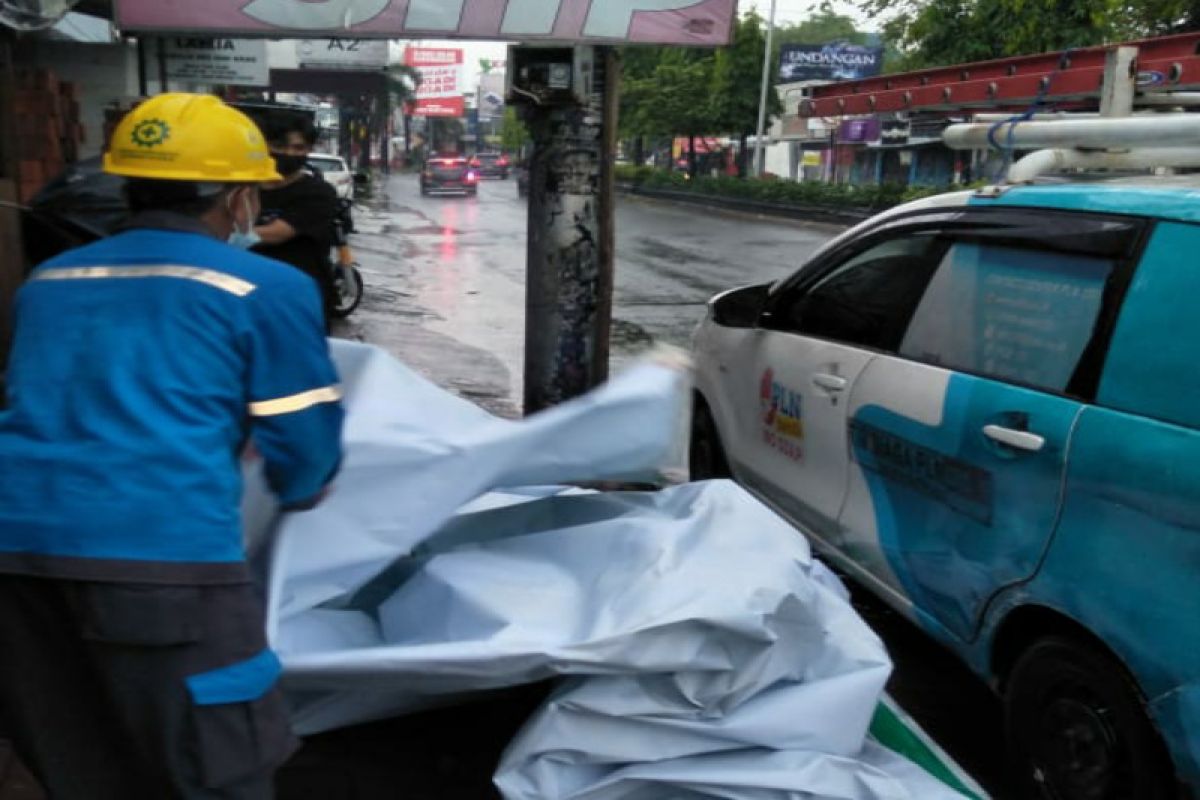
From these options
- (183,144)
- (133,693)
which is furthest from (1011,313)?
(133,693)

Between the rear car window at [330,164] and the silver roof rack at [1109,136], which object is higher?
the silver roof rack at [1109,136]

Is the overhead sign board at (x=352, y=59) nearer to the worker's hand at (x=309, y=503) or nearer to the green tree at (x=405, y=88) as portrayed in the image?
the green tree at (x=405, y=88)

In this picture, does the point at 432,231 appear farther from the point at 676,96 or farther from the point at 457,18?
the point at 457,18

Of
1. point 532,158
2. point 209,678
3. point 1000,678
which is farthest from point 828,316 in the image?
point 209,678

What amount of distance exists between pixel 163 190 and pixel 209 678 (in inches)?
33.3

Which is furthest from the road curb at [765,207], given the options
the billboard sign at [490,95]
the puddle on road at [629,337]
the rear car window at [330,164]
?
the billboard sign at [490,95]

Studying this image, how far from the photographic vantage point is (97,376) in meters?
1.91

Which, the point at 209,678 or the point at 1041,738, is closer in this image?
the point at 209,678

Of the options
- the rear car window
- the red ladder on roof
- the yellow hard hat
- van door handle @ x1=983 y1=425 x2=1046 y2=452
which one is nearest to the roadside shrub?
the rear car window

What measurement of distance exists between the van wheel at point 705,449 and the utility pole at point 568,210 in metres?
0.58

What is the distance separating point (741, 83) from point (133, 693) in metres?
39.3

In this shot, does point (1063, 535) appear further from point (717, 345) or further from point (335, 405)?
point (717, 345)

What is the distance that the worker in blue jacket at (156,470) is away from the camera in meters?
1.88

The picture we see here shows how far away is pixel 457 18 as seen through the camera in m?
5.41
